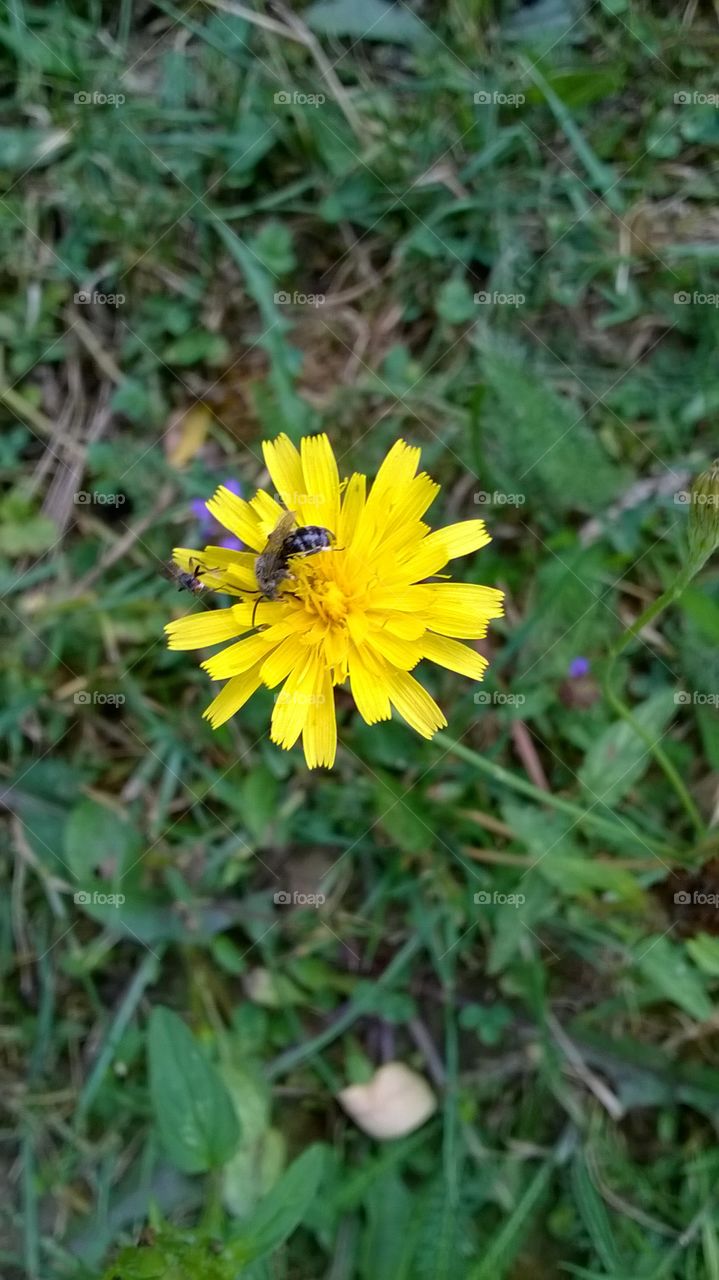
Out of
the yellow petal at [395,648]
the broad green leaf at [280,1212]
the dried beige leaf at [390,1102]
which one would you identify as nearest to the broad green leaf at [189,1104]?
the broad green leaf at [280,1212]

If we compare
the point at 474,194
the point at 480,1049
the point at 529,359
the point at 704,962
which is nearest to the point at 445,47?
the point at 474,194

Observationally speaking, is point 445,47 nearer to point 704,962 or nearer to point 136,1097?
point 704,962

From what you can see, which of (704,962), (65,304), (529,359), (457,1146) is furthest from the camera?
(65,304)

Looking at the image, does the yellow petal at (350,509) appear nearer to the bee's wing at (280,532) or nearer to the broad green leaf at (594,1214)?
the bee's wing at (280,532)

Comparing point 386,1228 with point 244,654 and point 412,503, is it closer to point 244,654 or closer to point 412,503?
point 244,654

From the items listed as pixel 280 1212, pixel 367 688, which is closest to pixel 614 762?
pixel 367 688

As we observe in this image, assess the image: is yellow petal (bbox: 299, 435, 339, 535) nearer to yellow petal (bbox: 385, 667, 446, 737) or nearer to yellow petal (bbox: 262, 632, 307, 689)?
yellow petal (bbox: 262, 632, 307, 689)
